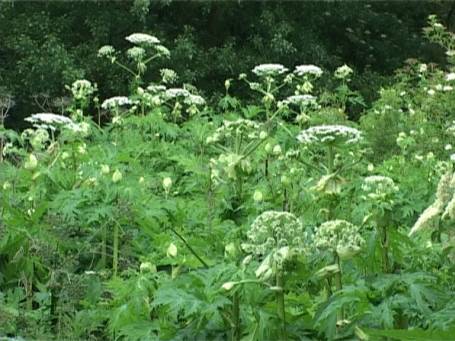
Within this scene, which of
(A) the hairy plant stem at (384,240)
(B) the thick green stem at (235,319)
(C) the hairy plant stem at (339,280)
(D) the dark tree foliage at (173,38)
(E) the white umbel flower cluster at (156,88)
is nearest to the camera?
(C) the hairy plant stem at (339,280)

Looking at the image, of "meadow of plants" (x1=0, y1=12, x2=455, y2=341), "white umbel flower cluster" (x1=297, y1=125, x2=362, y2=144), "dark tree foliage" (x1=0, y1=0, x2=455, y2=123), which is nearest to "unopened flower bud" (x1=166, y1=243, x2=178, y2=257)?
"meadow of plants" (x1=0, y1=12, x2=455, y2=341)

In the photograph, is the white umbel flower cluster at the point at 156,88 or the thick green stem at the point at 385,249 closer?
the thick green stem at the point at 385,249

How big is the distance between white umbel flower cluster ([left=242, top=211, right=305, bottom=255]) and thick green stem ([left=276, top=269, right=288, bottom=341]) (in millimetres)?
79

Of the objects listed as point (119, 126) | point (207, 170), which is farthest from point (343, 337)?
point (119, 126)

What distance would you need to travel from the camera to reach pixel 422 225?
2365 millimetres

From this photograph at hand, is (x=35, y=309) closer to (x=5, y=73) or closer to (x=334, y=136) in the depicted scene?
(x=334, y=136)

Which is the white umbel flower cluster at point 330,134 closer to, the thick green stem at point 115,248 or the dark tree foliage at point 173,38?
the thick green stem at point 115,248

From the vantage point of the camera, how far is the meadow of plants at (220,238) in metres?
2.62

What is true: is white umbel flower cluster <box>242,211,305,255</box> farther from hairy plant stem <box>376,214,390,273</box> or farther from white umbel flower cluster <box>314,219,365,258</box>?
hairy plant stem <box>376,214,390,273</box>

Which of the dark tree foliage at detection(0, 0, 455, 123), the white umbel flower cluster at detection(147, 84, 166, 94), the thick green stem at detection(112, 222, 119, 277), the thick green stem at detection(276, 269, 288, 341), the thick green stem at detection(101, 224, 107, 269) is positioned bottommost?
the dark tree foliage at detection(0, 0, 455, 123)

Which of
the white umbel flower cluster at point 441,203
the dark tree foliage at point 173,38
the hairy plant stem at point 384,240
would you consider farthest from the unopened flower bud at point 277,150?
the dark tree foliage at point 173,38

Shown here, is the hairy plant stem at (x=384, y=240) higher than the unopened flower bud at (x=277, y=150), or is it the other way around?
the hairy plant stem at (x=384, y=240)

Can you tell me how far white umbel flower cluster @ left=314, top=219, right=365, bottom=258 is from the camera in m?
2.60

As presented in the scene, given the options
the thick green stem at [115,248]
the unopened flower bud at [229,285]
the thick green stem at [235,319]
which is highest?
the unopened flower bud at [229,285]
